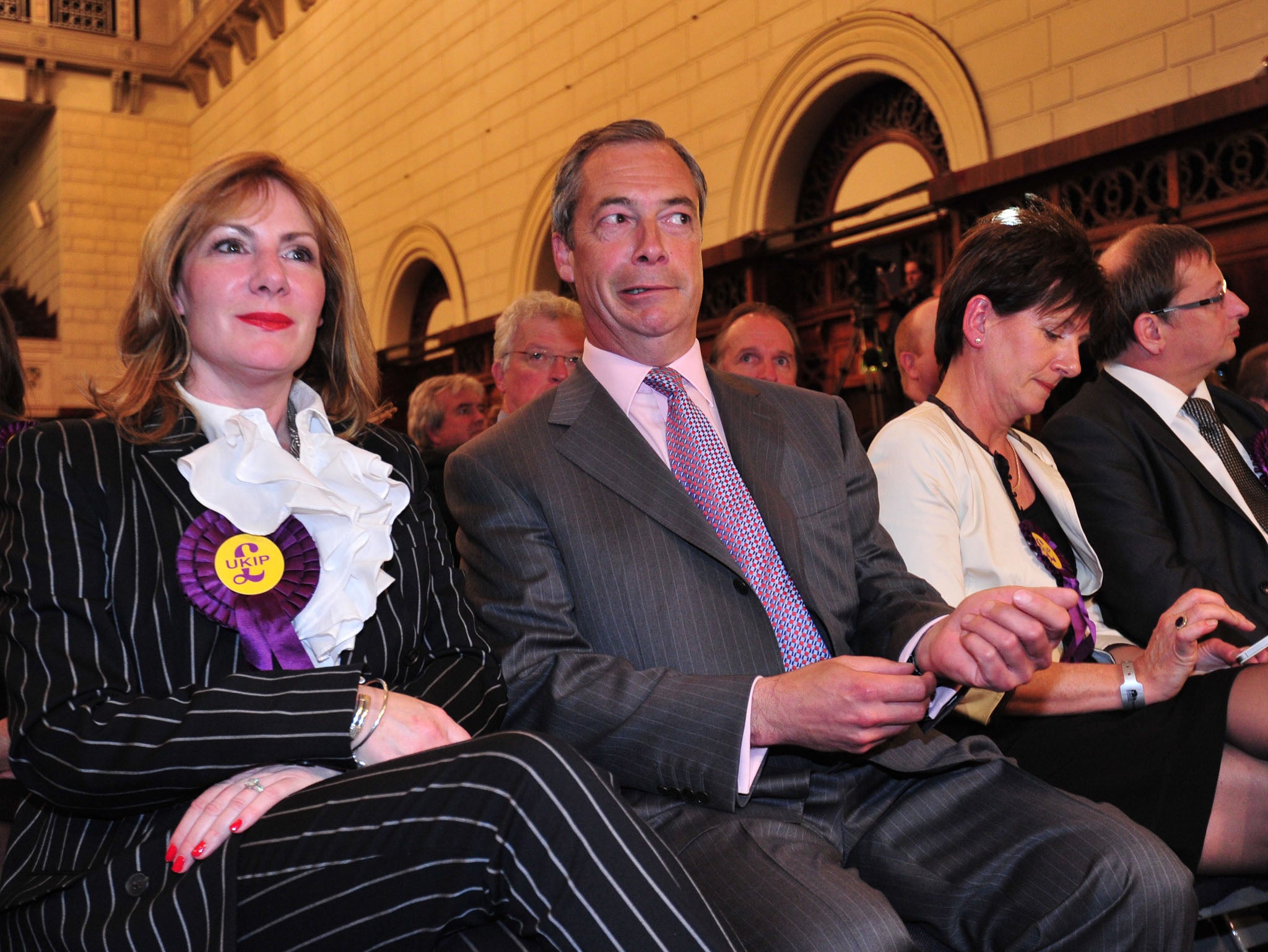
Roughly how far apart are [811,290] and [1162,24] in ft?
8.04

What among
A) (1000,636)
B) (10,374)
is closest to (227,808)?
(1000,636)

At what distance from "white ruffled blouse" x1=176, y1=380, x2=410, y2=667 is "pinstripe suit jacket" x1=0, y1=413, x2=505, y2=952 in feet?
0.13

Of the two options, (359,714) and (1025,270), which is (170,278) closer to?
(359,714)

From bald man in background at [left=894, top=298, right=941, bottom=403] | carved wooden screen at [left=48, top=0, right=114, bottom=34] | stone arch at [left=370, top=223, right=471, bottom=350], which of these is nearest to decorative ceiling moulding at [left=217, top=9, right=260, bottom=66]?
carved wooden screen at [left=48, top=0, right=114, bottom=34]

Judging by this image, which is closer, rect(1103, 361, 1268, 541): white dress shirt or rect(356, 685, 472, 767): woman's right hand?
rect(356, 685, 472, 767): woman's right hand

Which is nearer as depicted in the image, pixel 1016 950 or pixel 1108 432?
pixel 1016 950

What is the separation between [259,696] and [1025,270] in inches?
65.3

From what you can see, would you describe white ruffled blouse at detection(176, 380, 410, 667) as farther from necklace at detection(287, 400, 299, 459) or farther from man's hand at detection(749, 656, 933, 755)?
man's hand at detection(749, 656, 933, 755)

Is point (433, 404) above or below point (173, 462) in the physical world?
above

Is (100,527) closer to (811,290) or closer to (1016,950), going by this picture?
(1016,950)

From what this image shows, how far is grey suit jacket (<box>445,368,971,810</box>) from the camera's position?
1581mm

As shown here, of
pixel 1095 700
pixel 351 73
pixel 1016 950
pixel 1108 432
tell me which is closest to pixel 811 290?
pixel 1108 432

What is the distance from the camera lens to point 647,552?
170 cm

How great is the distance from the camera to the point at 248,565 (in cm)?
150
